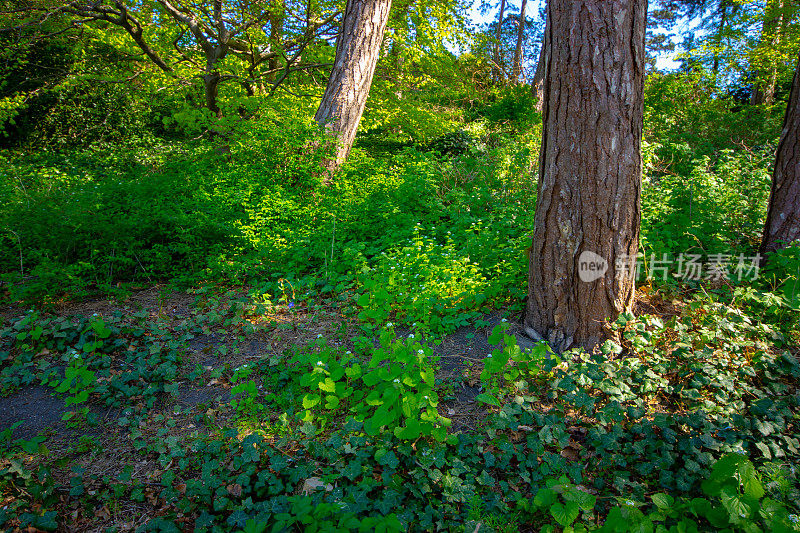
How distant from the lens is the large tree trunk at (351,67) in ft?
20.5

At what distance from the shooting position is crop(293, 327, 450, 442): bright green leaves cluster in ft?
7.30

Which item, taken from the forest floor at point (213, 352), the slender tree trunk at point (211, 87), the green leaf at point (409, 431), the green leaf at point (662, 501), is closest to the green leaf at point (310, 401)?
the green leaf at point (409, 431)

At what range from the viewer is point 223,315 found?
3.90m

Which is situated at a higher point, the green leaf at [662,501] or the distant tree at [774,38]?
the distant tree at [774,38]

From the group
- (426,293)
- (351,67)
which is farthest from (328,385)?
(351,67)

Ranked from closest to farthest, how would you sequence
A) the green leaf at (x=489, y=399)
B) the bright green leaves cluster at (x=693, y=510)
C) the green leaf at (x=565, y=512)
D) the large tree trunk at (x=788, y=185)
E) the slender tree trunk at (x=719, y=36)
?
the bright green leaves cluster at (x=693, y=510) → the green leaf at (x=565, y=512) → the green leaf at (x=489, y=399) → the large tree trunk at (x=788, y=185) → the slender tree trunk at (x=719, y=36)

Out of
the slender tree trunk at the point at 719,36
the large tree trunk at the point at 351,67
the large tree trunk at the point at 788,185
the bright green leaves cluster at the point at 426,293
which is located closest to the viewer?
the bright green leaves cluster at the point at 426,293

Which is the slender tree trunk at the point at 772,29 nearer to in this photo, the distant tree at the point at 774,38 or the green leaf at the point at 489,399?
the distant tree at the point at 774,38

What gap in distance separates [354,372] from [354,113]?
4845 millimetres

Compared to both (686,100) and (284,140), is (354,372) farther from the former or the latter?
(686,100)

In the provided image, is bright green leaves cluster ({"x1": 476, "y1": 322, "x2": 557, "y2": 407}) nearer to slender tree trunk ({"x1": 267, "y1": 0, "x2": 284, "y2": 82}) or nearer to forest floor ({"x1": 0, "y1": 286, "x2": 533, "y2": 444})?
forest floor ({"x1": 0, "y1": 286, "x2": 533, "y2": 444})

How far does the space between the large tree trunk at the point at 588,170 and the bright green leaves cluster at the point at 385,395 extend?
3.81ft

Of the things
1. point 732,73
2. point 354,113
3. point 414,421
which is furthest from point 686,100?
point 414,421

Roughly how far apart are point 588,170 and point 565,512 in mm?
2109
